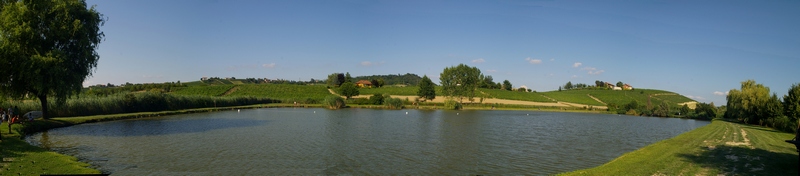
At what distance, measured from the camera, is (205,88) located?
99.9 meters

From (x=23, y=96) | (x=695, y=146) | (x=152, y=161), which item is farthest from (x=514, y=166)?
(x=23, y=96)

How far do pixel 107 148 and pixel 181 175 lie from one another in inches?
351

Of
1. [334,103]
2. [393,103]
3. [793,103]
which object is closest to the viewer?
[793,103]

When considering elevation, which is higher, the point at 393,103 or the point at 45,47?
the point at 45,47

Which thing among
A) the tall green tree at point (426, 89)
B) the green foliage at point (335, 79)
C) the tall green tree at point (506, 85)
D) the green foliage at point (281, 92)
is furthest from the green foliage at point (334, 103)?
the tall green tree at point (506, 85)

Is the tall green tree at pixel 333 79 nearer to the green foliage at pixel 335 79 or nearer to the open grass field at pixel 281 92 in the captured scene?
the green foliage at pixel 335 79

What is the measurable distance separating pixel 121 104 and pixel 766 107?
2600 inches

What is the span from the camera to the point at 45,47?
2631 centimetres

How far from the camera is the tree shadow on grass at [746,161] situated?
13.2 metres

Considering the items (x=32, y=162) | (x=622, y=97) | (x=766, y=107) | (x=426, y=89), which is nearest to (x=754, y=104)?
(x=766, y=107)

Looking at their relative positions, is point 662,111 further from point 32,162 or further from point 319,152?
point 32,162

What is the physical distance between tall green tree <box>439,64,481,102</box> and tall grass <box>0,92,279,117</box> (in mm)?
48735

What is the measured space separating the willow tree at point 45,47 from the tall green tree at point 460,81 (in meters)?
72.7

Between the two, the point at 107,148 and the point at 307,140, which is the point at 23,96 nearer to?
the point at 107,148
